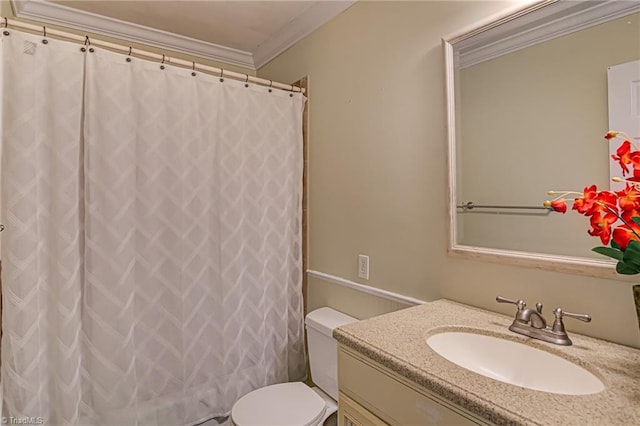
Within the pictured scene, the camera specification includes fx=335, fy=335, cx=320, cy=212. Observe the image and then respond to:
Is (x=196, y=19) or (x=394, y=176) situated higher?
(x=196, y=19)

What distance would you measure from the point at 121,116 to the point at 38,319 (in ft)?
3.05

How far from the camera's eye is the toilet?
1401 mm

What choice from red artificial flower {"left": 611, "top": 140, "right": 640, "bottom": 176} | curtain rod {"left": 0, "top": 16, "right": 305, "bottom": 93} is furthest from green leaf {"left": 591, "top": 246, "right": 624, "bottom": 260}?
curtain rod {"left": 0, "top": 16, "right": 305, "bottom": 93}

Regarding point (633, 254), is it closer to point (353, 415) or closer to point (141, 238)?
point (353, 415)

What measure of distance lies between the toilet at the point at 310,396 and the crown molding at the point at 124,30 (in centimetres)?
200

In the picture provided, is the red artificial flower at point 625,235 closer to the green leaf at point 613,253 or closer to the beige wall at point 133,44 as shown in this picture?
the green leaf at point 613,253

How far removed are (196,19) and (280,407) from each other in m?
2.24

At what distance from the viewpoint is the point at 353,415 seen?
38.5 inches

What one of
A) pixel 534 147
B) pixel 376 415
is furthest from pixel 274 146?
pixel 376 415

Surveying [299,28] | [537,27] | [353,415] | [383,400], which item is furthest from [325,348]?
[299,28]

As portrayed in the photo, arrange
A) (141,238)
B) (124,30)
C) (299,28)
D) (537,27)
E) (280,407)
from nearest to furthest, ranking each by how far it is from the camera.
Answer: (537,27), (280,407), (141,238), (299,28), (124,30)

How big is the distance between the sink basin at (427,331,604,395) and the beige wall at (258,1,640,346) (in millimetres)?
191

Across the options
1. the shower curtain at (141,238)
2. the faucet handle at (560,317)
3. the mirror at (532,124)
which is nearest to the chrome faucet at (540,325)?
the faucet handle at (560,317)

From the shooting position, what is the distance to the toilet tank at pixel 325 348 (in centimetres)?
161
